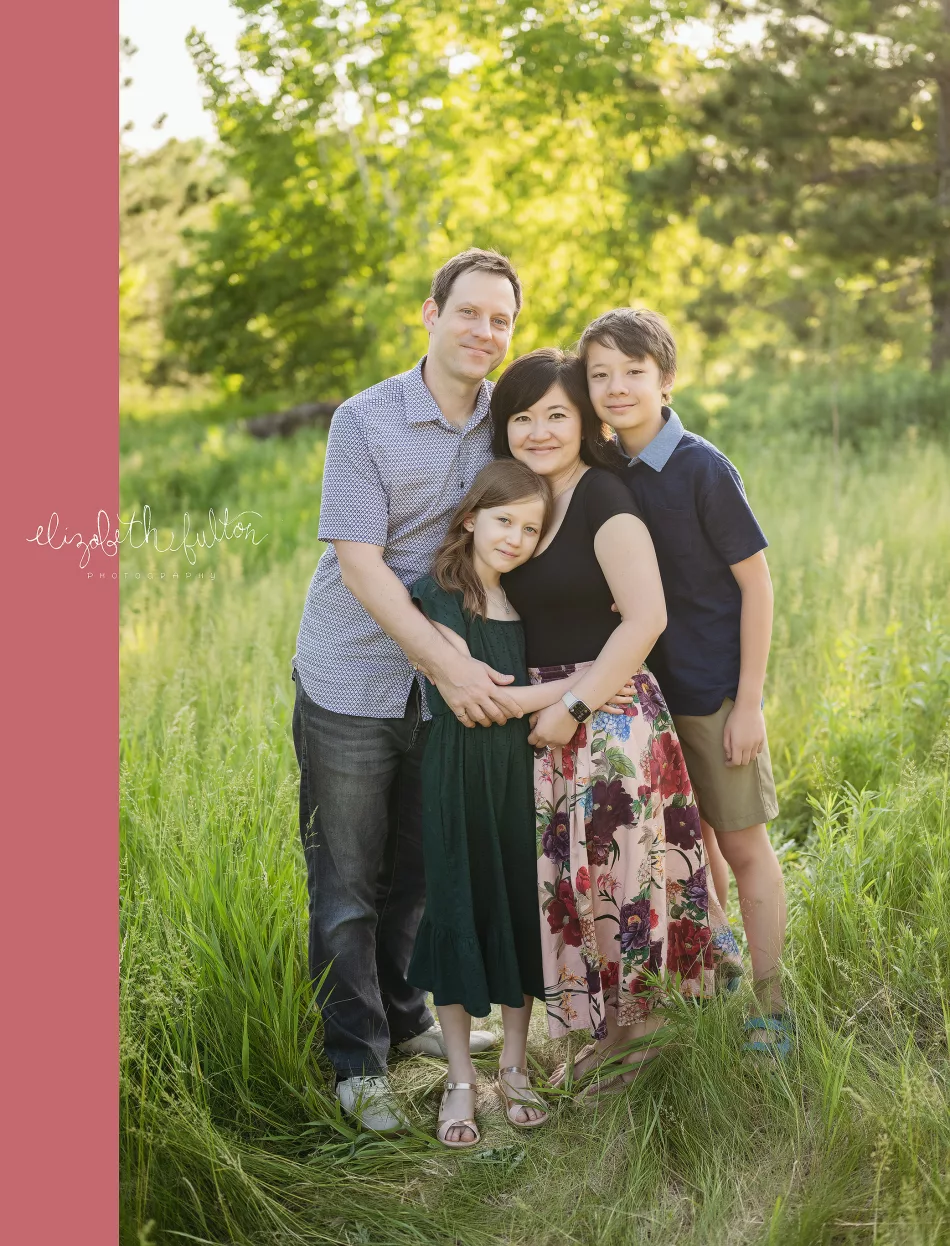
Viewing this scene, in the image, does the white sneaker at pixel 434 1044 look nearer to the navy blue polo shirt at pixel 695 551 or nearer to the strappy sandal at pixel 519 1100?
the strappy sandal at pixel 519 1100

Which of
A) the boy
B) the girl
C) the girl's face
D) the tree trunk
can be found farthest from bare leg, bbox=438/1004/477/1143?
the tree trunk

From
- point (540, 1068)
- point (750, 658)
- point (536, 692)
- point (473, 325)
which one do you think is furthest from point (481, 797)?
point (473, 325)

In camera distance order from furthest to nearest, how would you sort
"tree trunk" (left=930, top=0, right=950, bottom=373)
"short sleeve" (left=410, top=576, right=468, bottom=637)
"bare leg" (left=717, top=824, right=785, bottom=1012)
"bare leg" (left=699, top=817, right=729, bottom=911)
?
"tree trunk" (left=930, top=0, right=950, bottom=373), "bare leg" (left=699, top=817, right=729, bottom=911), "bare leg" (left=717, top=824, right=785, bottom=1012), "short sleeve" (left=410, top=576, right=468, bottom=637)

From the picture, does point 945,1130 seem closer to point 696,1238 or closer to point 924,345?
point 696,1238

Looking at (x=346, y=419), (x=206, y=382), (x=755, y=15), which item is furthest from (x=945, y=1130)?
(x=206, y=382)

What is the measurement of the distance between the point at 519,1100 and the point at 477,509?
1.53m

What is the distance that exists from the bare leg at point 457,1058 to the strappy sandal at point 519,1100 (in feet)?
0.26

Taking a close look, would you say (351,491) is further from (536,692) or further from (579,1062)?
(579,1062)

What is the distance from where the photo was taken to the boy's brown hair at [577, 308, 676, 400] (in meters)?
2.79

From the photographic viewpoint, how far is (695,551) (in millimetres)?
2834

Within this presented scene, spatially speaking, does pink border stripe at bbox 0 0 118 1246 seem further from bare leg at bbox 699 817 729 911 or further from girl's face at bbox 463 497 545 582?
bare leg at bbox 699 817 729 911

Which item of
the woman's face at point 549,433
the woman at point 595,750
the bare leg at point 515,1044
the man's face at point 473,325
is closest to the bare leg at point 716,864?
the woman at point 595,750

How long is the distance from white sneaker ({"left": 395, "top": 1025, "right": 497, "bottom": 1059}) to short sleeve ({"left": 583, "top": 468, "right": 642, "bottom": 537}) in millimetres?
1585

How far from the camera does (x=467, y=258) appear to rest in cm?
284
